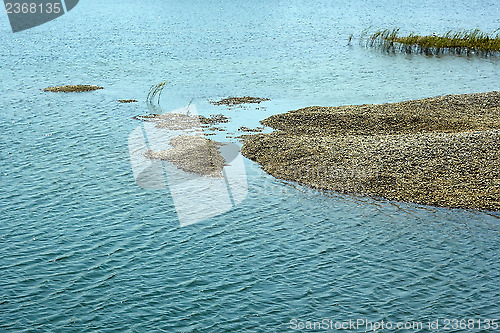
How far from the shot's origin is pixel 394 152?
25.3 metres

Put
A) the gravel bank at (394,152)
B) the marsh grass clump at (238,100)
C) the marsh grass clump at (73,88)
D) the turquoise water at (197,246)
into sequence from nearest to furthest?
the turquoise water at (197,246) → the gravel bank at (394,152) → the marsh grass clump at (238,100) → the marsh grass clump at (73,88)

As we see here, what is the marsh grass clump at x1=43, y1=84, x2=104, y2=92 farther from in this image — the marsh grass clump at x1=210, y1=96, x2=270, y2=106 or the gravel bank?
the gravel bank

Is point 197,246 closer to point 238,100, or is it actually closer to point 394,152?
point 394,152

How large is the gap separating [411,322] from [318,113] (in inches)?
776

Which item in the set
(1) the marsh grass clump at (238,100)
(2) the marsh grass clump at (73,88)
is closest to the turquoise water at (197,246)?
(1) the marsh grass clump at (238,100)

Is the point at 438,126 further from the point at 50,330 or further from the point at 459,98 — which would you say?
the point at 50,330

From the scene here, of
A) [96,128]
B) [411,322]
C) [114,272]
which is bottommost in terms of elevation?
[411,322]

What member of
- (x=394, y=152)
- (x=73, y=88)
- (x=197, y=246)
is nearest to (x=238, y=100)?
(x=73, y=88)

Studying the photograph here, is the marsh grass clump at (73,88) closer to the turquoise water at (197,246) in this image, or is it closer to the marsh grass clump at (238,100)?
the turquoise water at (197,246)

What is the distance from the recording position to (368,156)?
25.2 metres

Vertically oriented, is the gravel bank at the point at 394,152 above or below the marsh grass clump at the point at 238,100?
below

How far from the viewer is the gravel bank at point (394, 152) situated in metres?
22.6

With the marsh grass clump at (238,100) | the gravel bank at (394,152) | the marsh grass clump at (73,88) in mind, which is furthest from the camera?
the marsh grass clump at (73,88)

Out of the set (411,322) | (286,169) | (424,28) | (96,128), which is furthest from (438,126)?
(424,28)
